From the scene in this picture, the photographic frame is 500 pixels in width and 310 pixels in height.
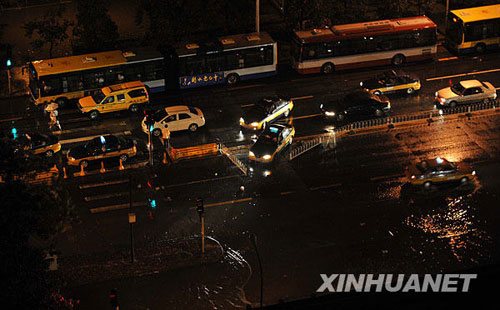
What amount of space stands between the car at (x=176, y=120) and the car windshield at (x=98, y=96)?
405 cm

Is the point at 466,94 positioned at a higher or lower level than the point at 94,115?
higher

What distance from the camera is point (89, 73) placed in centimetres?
5141

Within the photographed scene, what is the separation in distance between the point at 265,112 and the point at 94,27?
16043mm

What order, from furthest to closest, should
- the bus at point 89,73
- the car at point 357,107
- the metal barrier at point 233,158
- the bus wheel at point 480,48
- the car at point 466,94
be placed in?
1. the bus wheel at point 480,48
2. the bus at point 89,73
3. the car at point 466,94
4. the car at point 357,107
5. the metal barrier at point 233,158

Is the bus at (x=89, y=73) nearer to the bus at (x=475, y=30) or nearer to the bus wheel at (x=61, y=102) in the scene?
the bus wheel at (x=61, y=102)

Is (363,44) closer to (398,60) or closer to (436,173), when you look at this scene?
(398,60)

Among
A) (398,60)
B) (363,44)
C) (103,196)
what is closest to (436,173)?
(363,44)

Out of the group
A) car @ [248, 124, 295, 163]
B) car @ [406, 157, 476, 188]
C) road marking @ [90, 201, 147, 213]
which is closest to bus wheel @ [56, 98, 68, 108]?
road marking @ [90, 201, 147, 213]

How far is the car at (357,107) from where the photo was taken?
162 ft

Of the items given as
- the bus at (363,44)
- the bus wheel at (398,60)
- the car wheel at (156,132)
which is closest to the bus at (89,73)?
the car wheel at (156,132)

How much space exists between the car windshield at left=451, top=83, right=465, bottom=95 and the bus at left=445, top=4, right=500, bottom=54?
7.94 metres

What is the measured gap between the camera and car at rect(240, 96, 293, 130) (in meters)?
48.4

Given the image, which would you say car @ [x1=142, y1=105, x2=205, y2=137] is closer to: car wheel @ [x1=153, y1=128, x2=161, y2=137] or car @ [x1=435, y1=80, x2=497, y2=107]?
car wheel @ [x1=153, y1=128, x2=161, y2=137]

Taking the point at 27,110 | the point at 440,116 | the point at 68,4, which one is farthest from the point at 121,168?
the point at 68,4
